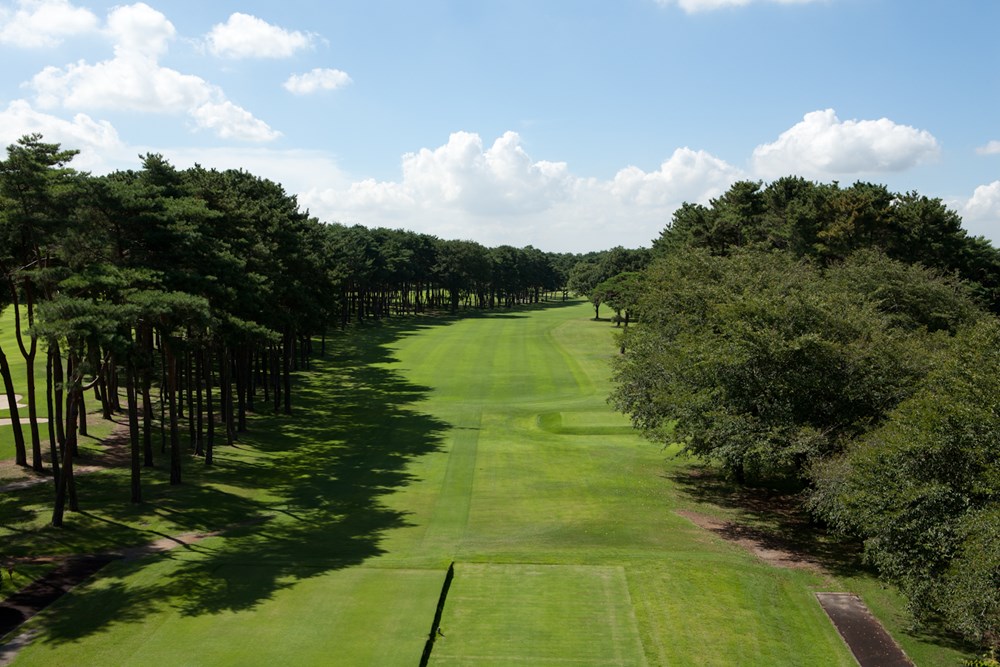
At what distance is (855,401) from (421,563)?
64.5 feet

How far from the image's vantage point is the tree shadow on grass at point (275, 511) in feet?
76.5

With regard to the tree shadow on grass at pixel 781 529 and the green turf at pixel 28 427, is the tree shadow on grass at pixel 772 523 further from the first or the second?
the green turf at pixel 28 427

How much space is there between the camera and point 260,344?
169 ft

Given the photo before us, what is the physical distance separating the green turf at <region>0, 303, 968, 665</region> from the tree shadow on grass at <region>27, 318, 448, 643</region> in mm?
122

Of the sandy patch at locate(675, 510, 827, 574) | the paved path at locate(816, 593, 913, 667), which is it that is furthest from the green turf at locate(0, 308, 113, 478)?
the paved path at locate(816, 593, 913, 667)

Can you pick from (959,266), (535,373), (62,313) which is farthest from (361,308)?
(62,313)

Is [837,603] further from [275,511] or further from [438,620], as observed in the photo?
[275,511]

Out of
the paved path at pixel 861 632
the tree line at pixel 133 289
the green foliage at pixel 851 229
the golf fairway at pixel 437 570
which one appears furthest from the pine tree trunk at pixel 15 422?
the green foliage at pixel 851 229

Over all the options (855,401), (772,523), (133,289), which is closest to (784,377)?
(855,401)

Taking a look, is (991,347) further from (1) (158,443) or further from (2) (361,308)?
(2) (361,308)

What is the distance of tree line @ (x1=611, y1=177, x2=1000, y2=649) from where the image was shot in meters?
20.1

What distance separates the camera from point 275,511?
111ft

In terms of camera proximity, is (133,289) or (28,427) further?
(28,427)

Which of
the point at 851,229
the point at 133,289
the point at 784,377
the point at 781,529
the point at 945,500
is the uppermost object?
the point at 851,229
